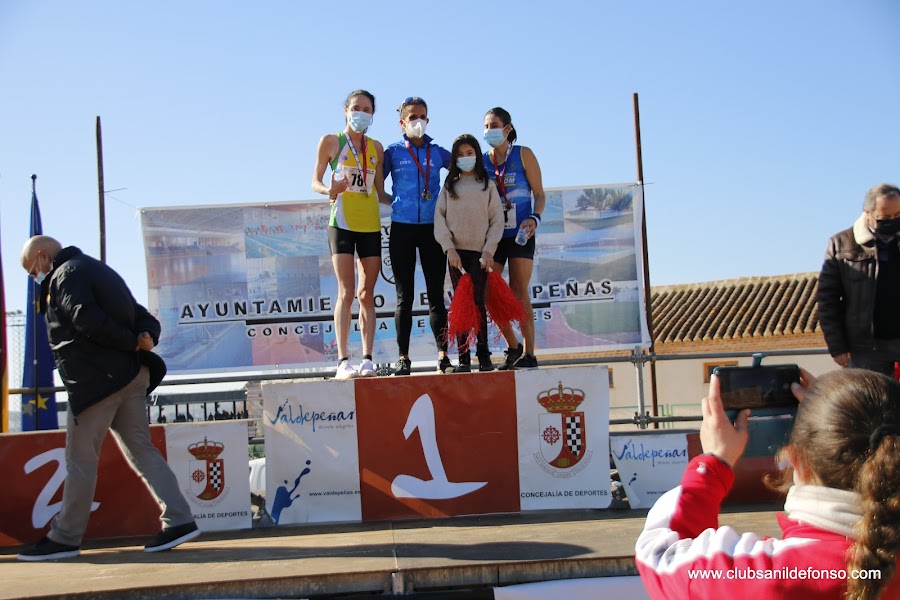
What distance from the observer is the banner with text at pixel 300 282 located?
8.30 m

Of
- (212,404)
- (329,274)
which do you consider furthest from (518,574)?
(212,404)

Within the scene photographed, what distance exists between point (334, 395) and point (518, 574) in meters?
1.98

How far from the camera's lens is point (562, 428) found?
5.29 metres

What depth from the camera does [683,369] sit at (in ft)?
98.1

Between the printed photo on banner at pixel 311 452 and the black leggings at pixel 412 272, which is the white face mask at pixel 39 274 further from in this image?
the black leggings at pixel 412 272

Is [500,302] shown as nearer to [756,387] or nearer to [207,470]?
[207,470]

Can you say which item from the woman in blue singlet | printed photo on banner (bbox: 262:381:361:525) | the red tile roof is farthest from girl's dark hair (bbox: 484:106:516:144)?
the red tile roof

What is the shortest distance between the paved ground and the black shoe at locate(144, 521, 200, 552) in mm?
61

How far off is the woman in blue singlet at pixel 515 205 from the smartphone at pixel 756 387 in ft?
13.6

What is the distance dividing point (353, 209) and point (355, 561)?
262 cm

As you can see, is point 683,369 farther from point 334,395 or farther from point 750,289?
point 334,395

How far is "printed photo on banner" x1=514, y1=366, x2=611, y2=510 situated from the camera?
5266mm

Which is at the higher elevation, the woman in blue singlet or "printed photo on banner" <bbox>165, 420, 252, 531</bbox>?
the woman in blue singlet

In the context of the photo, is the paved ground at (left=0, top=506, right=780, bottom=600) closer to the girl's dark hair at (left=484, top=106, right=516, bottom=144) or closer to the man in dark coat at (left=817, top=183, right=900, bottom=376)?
the man in dark coat at (left=817, top=183, right=900, bottom=376)
